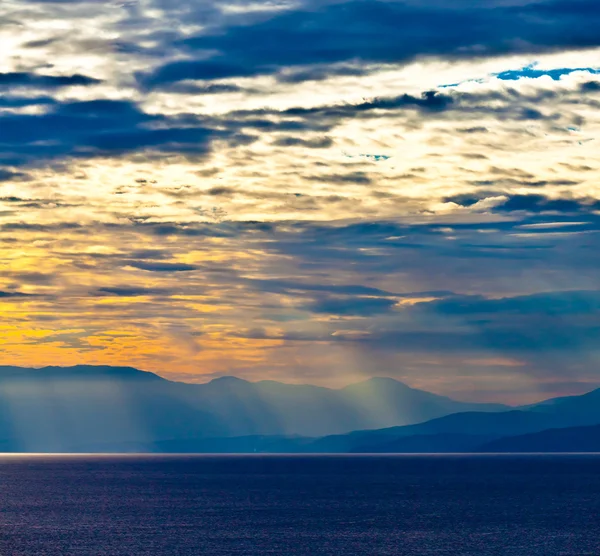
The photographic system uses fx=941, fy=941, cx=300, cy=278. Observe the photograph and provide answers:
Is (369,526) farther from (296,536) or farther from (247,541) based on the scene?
(247,541)

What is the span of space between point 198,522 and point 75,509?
43.5 metres

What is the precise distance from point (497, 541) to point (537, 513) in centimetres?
5031

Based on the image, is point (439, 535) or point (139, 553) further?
point (439, 535)

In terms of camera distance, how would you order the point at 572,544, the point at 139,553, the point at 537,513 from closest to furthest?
the point at 139,553 < the point at 572,544 < the point at 537,513

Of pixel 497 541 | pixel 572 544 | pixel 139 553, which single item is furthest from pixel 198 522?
pixel 572 544

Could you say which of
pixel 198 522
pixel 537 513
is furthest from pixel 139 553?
pixel 537 513

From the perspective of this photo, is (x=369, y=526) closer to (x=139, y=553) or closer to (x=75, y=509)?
(x=139, y=553)

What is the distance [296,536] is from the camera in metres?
144

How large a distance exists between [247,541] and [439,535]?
3051cm

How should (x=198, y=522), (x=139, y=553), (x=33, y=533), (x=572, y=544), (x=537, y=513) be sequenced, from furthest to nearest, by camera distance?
(x=537, y=513) → (x=198, y=522) → (x=33, y=533) → (x=572, y=544) → (x=139, y=553)

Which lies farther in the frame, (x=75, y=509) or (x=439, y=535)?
(x=75, y=509)

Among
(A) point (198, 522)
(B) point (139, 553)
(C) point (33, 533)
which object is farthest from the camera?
(A) point (198, 522)

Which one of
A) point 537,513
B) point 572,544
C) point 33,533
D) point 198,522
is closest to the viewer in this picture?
point 572,544

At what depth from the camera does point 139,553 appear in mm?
Result: 126875
